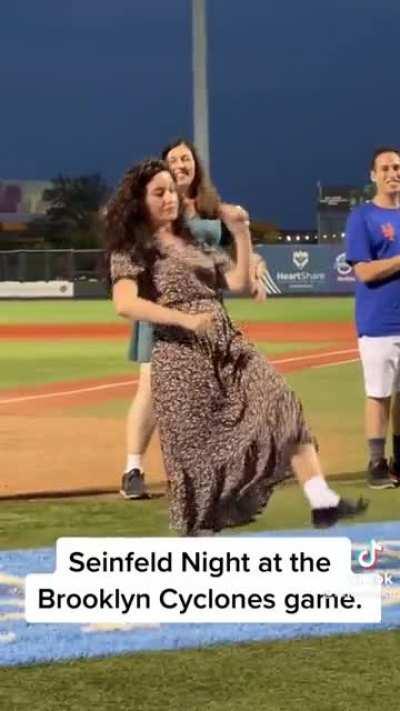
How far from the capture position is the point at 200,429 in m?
3.26

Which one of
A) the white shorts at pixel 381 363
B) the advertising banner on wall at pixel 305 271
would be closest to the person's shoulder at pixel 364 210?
the white shorts at pixel 381 363

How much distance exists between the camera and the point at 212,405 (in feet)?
10.7

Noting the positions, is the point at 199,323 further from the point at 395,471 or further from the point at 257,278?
the point at 395,471

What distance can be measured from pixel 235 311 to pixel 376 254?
72.3ft

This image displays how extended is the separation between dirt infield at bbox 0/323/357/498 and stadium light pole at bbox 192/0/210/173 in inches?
94.5

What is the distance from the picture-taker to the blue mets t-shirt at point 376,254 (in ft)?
19.7

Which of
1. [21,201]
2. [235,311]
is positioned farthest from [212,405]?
[21,201]

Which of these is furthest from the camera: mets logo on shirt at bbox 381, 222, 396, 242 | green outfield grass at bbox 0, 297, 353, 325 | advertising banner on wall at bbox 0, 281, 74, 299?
advertising banner on wall at bbox 0, 281, 74, 299

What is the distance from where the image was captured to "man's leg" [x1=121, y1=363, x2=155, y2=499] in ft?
19.9

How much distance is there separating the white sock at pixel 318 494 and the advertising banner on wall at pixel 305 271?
36862 millimetres

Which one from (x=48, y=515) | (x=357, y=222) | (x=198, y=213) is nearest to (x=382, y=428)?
(x=357, y=222)

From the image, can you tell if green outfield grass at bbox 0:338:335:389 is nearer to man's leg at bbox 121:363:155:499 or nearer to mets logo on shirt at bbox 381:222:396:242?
man's leg at bbox 121:363:155:499

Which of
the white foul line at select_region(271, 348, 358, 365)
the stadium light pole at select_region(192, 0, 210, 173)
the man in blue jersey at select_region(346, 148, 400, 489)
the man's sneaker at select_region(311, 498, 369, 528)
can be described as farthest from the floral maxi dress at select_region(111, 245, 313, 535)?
the white foul line at select_region(271, 348, 358, 365)

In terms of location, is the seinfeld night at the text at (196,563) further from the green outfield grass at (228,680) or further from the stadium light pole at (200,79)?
the stadium light pole at (200,79)
